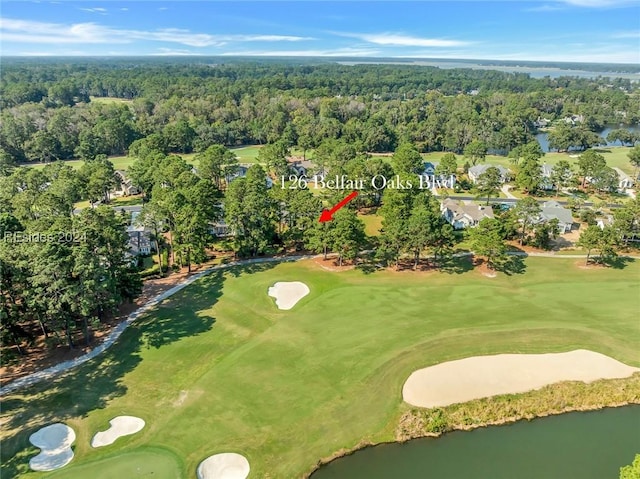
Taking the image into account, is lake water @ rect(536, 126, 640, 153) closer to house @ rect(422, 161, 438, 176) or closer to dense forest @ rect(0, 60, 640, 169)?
dense forest @ rect(0, 60, 640, 169)

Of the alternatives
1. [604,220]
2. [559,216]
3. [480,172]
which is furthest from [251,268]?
[480,172]

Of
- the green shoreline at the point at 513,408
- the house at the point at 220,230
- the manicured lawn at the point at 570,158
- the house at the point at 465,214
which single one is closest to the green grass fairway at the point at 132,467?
the green shoreline at the point at 513,408

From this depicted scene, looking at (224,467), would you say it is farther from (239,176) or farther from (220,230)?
(239,176)

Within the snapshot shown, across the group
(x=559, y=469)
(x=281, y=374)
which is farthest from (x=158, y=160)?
(x=559, y=469)

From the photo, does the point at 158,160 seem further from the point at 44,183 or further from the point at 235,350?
the point at 235,350

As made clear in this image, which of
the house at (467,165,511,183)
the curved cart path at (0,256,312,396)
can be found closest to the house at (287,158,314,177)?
the house at (467,165,511,183)

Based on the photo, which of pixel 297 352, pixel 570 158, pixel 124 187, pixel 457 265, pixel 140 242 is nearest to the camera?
pixel 297 352
